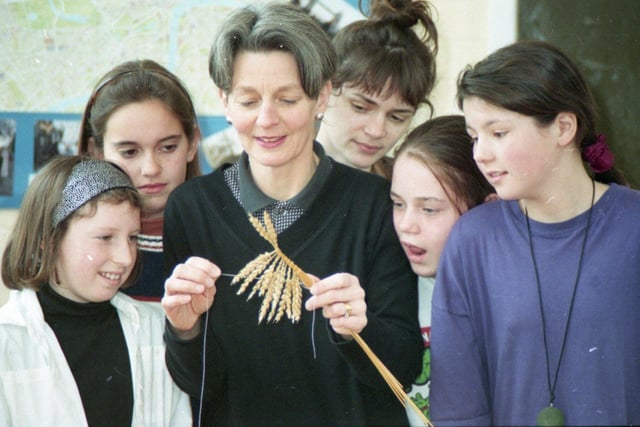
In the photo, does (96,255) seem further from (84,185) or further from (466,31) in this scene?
(466,31)

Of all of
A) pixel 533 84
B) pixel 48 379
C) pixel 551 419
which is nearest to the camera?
pixel 551 419

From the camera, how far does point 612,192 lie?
48.2 inches

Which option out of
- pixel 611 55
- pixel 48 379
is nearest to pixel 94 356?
pixel 48 379

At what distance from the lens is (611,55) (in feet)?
5.51

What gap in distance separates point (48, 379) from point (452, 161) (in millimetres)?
776

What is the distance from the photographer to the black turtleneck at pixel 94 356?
133 centimetres

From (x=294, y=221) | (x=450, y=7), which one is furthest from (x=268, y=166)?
(x=450, y=7)

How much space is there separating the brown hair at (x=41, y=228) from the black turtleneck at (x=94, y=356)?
4 cm

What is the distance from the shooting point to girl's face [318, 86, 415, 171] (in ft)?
5.44

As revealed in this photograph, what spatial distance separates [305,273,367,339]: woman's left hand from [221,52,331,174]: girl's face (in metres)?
0.26

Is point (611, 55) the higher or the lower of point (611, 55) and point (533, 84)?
the higher

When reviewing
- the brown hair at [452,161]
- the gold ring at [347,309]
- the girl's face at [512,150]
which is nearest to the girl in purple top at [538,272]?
the girl's face at [512,150]

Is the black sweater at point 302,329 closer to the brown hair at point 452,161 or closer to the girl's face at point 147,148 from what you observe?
the brown hair at point 452,161

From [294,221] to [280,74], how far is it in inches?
9.2
